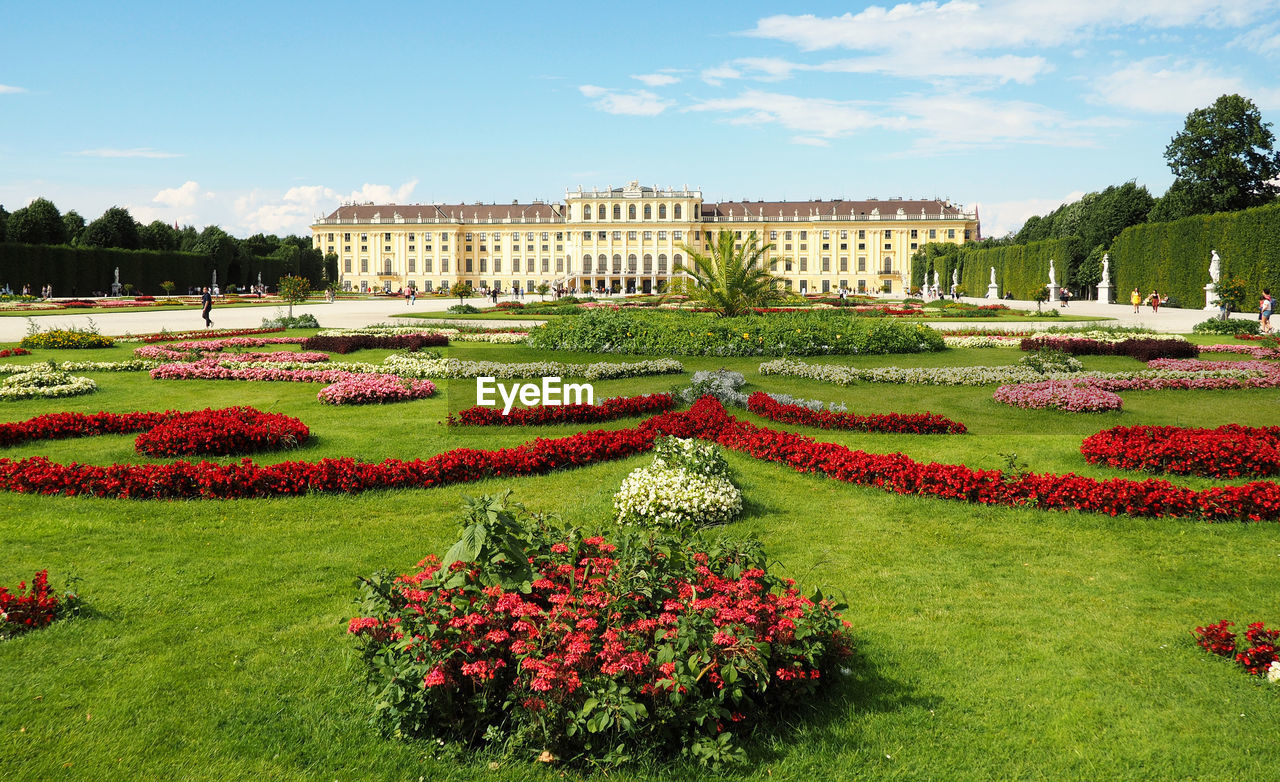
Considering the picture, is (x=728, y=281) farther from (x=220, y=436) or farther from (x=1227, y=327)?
(x=220, y=436)

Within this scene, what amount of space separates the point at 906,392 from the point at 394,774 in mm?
9451

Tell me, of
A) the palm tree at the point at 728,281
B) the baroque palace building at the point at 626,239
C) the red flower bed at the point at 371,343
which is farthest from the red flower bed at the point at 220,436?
the baroque palace building at the point at 626,239

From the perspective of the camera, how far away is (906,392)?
11.2 m

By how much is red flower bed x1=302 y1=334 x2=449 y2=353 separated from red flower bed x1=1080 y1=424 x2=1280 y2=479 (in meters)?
11.2

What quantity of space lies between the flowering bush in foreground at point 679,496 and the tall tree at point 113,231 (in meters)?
52.3

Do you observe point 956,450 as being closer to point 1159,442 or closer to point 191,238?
point 1159,442

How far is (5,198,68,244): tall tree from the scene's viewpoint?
144ft

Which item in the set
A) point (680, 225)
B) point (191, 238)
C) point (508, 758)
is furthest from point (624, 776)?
point (680, 225)

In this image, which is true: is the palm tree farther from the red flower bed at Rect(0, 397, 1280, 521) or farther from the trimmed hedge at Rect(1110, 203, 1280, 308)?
the trimmed hedge at Rect(1110, 203, 1280, 308)

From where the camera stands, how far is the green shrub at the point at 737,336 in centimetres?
1482

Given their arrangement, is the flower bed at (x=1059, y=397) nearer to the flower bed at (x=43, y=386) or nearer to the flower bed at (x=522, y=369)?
the flower bed at (x=522, y=369)

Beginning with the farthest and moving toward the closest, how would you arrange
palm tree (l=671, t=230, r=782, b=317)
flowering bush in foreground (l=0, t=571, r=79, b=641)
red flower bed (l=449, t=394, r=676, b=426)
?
palm tree (l=671, t=230, r=782, b=317)
red flower bed (l=449, t=394, r=676, b=426)
flowering bush in foreground (l=0, t=571, r=79, b=641)

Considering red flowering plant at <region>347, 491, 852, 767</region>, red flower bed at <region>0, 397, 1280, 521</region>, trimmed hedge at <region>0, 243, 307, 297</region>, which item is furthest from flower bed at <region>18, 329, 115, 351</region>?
trimmed hedge at <region>0, 243, 307, 297</region>

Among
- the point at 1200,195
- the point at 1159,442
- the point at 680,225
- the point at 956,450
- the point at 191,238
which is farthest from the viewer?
the point at 680,225
